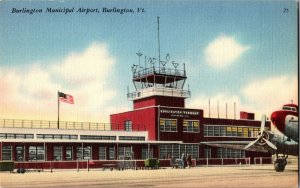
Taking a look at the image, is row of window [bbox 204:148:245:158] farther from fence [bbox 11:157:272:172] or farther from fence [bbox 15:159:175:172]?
fence [bbox 15:159:175:172]

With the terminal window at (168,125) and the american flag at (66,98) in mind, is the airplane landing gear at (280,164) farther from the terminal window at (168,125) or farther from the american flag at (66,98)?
the terminal window at (168,125)

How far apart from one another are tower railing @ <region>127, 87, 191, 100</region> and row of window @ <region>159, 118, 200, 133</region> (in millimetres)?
3145

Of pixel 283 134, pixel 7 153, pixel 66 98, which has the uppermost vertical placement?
pixel 66 98

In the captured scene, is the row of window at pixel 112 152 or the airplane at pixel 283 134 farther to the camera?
the row of window at pixel 112 152

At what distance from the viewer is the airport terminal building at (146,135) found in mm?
51156

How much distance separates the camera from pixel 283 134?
35781 mm

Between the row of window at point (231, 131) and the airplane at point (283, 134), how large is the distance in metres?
23.0

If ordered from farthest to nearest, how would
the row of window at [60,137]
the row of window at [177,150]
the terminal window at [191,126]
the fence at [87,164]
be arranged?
the terminal window at [191,126] < the row of window at [177,150] < the row of window at [60,137] < the fence at [87,164]

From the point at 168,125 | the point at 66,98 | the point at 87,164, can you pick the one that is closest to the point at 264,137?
the point at 87,164

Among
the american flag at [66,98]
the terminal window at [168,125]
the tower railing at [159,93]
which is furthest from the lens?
the tower railing at [159,93]

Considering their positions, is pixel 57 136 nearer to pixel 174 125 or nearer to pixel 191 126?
pixel 174 125

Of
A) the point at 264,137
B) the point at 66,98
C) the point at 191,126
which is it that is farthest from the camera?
the point at 191,126

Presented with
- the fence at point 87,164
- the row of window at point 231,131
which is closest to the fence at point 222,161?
the fence at point 87,164

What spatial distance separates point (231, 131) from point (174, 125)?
903cm
